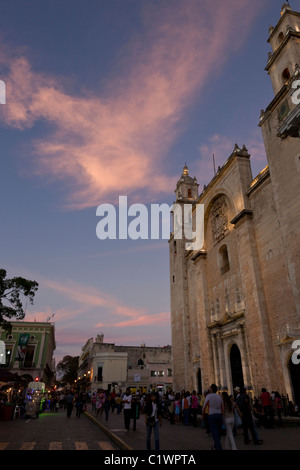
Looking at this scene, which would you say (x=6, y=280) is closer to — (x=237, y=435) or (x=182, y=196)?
(x=237, y=435)

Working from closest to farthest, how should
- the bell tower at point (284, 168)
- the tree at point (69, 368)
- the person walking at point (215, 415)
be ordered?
the person walking at point (215, 415) → the bell tower at point (284, 168) → the tree at point (69, 368)

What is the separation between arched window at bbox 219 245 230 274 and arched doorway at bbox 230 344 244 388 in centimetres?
584

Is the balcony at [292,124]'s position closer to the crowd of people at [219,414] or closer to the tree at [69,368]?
the crowd of people at [219,414]

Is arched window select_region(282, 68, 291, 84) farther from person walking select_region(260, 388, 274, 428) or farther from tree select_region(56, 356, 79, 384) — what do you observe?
tree select_region(56, 356, 79, 384)

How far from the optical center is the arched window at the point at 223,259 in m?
24.6

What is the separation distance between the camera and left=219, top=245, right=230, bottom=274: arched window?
80.6ft

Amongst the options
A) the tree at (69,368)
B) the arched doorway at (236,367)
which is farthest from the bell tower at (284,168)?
the tree at (69,368)

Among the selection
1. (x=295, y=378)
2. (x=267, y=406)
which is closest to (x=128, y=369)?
(x=295, y=378)

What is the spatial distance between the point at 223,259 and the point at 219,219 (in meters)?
3.40

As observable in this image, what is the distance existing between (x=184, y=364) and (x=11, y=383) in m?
16.0

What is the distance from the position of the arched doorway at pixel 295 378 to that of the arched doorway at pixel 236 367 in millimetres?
5404

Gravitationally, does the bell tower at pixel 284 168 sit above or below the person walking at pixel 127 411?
above

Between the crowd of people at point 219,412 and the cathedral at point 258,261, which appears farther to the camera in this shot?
the cathedral at point 258,261

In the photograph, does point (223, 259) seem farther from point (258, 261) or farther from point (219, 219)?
point (258, 261)
